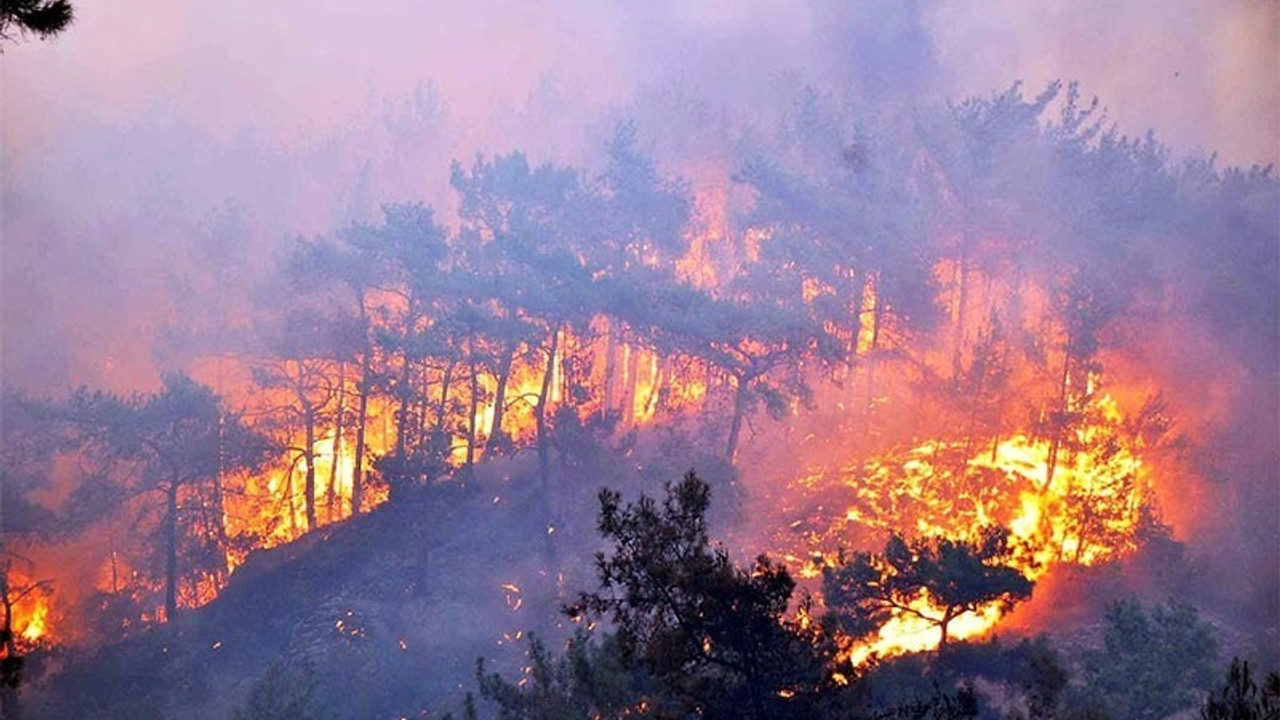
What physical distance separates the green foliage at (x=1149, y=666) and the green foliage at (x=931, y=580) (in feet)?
7.08

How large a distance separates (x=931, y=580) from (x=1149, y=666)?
4693 mm

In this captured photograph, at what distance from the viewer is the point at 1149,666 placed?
19.9 m

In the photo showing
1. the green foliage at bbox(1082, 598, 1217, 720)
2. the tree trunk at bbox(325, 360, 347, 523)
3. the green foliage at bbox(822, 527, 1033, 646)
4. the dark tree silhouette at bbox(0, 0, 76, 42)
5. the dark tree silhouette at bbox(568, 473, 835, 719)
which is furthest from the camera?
the tree trunk at bbox(325, 360, 347, 523)

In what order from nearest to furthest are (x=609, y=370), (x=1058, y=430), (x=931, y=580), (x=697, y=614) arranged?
(x=697, y=614)
(x=931, y=580)
(x=1058, y=430)
(x=609, y=370)

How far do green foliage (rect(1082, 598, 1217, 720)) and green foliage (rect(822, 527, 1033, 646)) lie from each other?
2157 millimetres

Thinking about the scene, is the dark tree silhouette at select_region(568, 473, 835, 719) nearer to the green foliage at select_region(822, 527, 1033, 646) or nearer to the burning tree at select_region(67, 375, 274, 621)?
the green foliage at select_region(822, 527, 1033, 646)

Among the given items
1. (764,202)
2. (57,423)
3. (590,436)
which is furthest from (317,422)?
(764,202)

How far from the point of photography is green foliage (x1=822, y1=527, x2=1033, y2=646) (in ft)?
70.8

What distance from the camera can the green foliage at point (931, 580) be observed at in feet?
70.8

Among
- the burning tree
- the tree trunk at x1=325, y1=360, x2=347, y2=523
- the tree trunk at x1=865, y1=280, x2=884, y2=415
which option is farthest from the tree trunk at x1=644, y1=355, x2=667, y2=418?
the burning tree

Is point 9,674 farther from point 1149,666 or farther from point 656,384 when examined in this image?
point 656,384

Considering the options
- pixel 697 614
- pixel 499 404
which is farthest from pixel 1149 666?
pixel 499 404

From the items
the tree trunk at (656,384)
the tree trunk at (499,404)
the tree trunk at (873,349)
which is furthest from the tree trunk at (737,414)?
the tree trunk at (499,404)

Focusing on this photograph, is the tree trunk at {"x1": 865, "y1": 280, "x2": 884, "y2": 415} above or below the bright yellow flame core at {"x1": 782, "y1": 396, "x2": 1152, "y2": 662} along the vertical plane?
above
